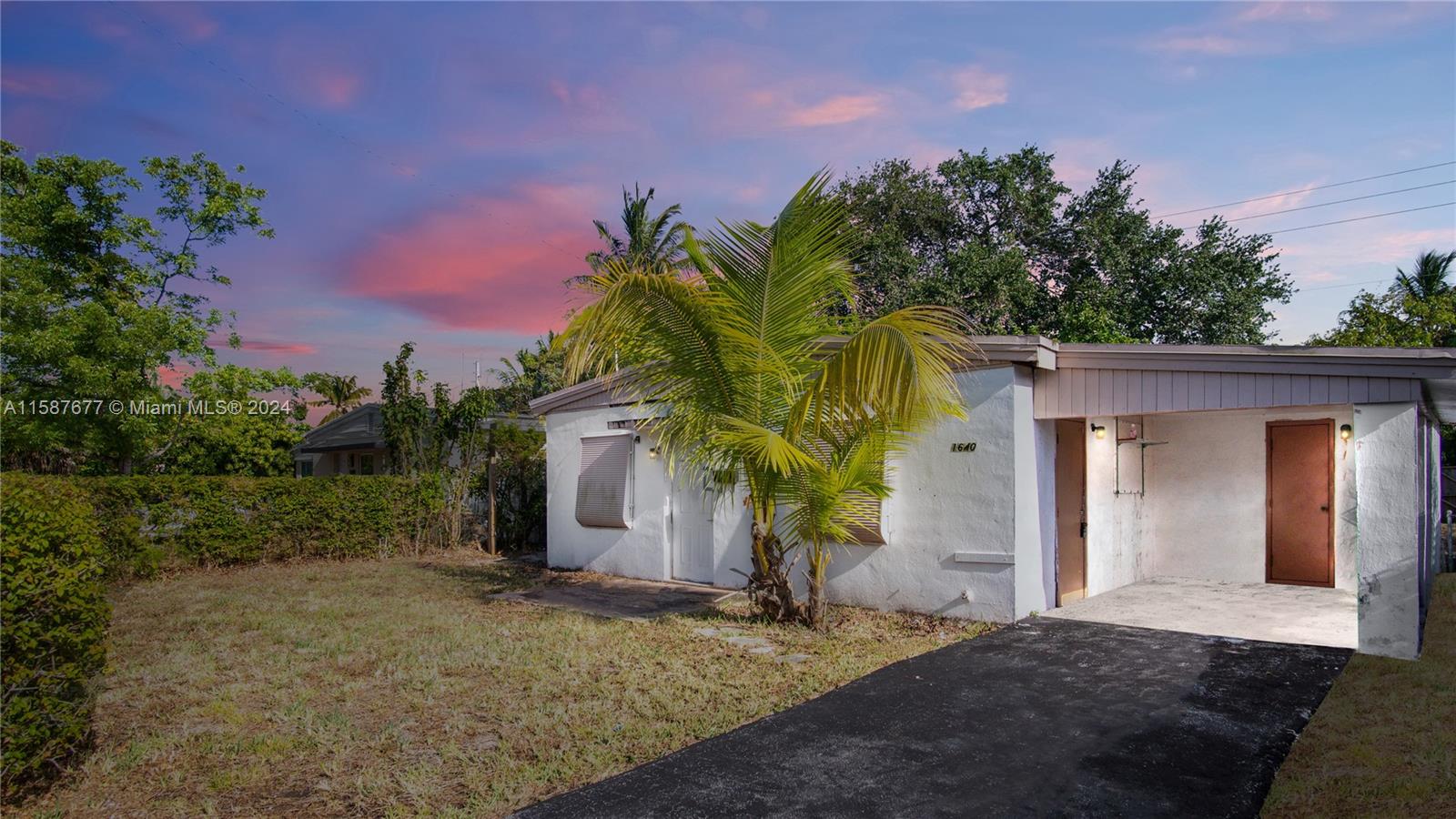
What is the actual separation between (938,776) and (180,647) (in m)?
6.46

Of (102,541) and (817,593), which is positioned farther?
(817,593)

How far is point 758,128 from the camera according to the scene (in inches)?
450

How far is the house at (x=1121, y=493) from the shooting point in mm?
6039

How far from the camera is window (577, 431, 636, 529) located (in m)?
11.2

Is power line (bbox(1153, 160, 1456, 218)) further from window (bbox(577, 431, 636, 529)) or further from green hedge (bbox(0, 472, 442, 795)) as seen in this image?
green hedge (bbox(0, 472, 442, 795))

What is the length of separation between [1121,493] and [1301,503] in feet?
7.39

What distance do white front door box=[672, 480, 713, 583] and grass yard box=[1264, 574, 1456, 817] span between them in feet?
22.0

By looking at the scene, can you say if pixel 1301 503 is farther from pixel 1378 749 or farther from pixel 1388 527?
pixel 1378 749

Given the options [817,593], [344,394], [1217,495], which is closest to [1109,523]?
[1217,495]

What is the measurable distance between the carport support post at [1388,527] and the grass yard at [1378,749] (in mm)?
223

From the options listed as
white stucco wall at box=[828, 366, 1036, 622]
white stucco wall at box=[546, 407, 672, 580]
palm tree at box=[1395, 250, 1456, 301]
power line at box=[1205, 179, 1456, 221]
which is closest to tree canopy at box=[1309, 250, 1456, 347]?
power line at box=[1205, 179, 1456, 221]

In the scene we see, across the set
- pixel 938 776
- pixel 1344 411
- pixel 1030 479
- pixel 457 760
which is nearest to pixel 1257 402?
pixel 1030 479

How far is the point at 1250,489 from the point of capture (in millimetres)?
10023

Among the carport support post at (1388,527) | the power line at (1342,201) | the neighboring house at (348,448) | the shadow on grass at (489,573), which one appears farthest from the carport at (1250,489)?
the neighboring house at (348,448)
